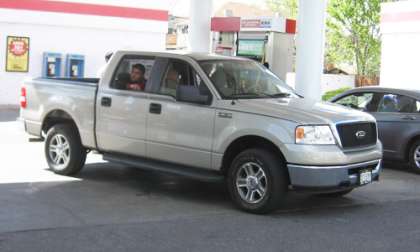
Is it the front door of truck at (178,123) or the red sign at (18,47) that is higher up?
the red sign at (18,47)

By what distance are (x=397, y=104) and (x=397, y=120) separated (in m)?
0.36

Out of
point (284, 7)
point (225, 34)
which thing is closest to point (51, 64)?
point (225, 34)

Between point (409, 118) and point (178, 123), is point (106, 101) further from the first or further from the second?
point (409, 118)

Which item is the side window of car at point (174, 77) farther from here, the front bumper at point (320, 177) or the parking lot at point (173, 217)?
the front bumper at point (320, 177)

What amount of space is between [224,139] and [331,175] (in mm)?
1357

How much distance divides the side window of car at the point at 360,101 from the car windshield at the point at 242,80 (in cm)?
361

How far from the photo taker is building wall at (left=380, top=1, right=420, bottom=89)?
2307 centimetres

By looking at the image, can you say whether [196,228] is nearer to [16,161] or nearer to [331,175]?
[331,175]

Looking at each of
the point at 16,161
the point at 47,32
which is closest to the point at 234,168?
the point at 16,161

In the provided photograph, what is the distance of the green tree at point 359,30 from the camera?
36.6 metres

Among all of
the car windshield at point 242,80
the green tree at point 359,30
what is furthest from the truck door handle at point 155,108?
the green tree at point 359,30

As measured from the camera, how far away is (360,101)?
489 inches

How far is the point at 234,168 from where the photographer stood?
7.82 metres

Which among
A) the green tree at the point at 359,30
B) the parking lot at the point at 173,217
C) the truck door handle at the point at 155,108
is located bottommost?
the parking lot at the point at 173,217
